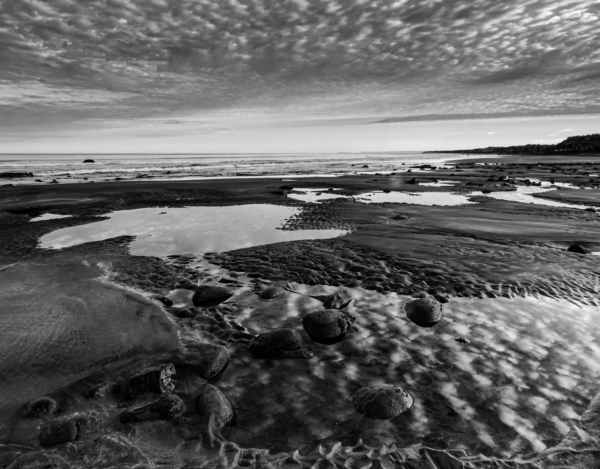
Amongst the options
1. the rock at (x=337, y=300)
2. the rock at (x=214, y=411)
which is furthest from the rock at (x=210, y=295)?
the rock at (x=214, y=411)

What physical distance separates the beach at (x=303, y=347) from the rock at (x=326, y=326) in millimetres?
79

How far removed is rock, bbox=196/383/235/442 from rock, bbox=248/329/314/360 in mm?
732

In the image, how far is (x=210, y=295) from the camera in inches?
181

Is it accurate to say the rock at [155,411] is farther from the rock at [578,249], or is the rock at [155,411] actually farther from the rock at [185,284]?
the rock at [578,249]

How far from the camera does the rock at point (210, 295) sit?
4.52 meters

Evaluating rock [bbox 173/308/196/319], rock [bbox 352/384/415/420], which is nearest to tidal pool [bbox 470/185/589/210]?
rock [bbox 352/384/415/420]

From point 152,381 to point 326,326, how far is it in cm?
179

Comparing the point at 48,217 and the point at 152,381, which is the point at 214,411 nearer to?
the point at 152,381

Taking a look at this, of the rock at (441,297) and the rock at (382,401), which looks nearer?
the rock at (382,401)

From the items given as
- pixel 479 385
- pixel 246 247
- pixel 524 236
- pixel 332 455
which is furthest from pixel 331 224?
pixel 332 455

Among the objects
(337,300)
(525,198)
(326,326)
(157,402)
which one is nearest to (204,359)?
(157,402)

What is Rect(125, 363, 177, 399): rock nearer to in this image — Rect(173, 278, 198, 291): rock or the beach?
the beach

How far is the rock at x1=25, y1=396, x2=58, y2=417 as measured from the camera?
101 inches

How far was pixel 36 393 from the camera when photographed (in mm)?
2826
